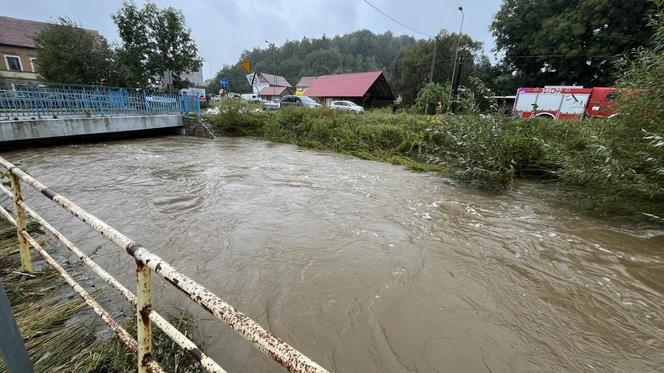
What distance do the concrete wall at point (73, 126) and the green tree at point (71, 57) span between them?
489 centimetres

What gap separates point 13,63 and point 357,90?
32.5m

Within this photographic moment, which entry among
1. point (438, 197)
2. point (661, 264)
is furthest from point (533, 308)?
point (438, 197)

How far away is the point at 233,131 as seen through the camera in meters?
16.1

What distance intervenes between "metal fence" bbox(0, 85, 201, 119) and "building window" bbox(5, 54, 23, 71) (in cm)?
2567

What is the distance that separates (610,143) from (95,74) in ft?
67.2

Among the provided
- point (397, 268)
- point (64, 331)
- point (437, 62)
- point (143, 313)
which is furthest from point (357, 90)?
point (143, 313)

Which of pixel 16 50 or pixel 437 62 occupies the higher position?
pixel 437 62

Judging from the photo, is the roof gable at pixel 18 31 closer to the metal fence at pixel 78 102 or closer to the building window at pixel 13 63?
Answer: the building window at pixel 13 63

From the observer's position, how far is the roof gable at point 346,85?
32219mm

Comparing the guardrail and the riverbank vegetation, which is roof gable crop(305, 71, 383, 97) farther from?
the guardrail

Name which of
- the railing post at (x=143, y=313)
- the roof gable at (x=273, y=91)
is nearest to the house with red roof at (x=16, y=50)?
the roof gable at (x=273, y=91)

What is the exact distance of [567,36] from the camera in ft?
83.1

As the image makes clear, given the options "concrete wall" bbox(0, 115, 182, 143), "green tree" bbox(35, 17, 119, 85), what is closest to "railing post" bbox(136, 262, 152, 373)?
"concrete wall" bbox(0, 115, 182, 143)

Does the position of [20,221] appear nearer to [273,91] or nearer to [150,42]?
[150,42]
